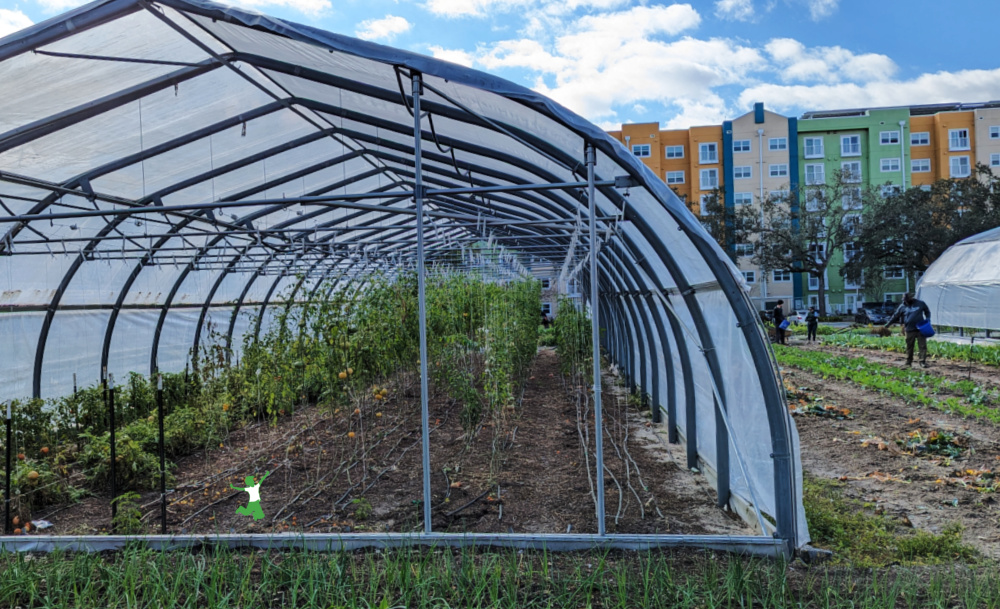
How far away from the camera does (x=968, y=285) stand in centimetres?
1788

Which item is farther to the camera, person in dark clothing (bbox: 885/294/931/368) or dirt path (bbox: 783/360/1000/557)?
person in dark clothing (bbox: 885/294/931/368)

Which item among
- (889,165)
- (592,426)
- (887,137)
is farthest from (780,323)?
(887,137)

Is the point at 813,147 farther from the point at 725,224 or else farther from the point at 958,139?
the point at 725,224

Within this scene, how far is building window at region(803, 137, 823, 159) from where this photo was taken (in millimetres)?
41000

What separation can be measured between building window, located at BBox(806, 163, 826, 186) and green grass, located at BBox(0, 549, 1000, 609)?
41555 mm

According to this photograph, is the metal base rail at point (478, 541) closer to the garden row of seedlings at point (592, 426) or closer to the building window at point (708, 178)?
the garden row of seedlings at point (592, 426)

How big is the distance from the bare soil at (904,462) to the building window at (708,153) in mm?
32663

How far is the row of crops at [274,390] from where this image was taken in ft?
21.6

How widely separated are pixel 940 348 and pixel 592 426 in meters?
12.1

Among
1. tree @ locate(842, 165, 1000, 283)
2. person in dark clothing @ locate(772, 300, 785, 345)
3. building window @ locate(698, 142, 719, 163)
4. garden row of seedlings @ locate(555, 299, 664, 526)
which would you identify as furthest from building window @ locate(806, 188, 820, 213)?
garden row of seedlings @ locate(555, 299, 664, 526)

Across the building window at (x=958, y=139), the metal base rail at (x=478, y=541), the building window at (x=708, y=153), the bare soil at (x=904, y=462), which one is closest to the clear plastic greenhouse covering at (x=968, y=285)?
the bare soil at (x=904, y=462)

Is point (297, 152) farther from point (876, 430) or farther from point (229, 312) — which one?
point (876, 430)

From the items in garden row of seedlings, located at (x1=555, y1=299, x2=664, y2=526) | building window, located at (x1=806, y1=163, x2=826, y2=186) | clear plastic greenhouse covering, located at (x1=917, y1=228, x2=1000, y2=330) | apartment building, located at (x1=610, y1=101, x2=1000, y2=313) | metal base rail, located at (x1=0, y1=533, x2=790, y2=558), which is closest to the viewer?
metal base rail, located at (x1=0, y1=533, x2=790, y2=558)

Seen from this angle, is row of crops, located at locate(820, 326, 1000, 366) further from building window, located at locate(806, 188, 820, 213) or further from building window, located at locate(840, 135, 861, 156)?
building window, located at locate(840, 135, 861, 156)
